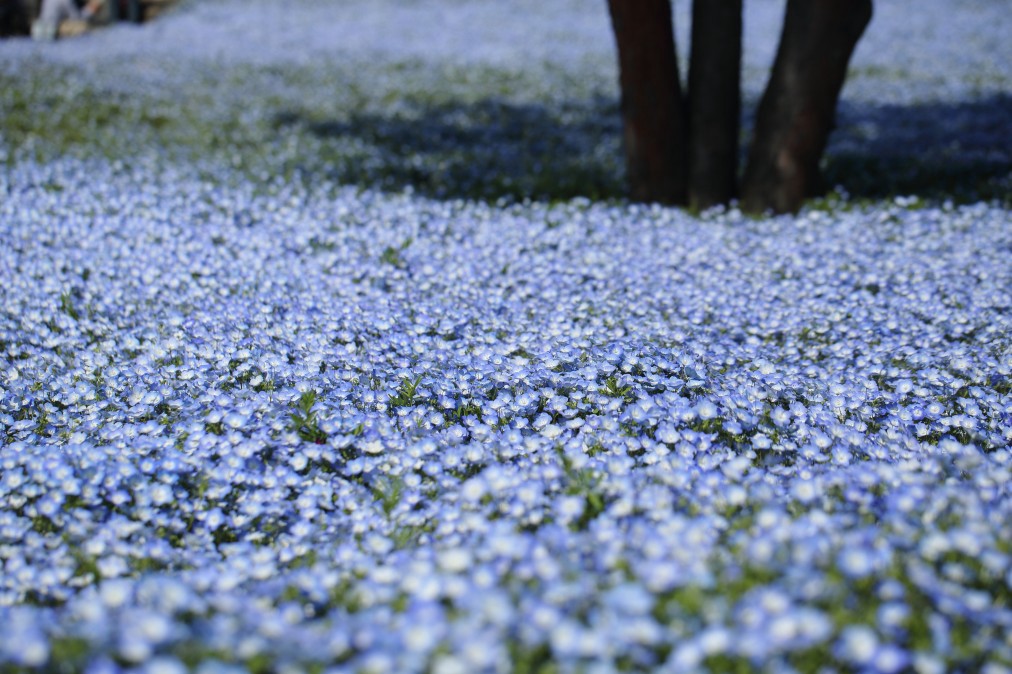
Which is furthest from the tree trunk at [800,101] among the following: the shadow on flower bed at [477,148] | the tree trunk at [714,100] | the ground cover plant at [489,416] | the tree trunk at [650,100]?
the shadow on flower bed at [477,148]

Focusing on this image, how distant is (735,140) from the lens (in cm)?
700

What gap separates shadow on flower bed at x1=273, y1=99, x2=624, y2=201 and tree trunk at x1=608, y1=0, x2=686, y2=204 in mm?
564

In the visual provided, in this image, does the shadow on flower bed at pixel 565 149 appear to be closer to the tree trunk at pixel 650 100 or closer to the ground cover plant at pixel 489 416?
the ground cover plant at pixel 489 416

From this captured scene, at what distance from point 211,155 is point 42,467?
20.6ft

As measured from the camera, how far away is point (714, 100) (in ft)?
22.2

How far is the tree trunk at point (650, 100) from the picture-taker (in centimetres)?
634

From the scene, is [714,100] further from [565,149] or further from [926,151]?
[926,151]

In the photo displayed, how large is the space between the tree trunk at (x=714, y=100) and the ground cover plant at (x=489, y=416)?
0.51 metres

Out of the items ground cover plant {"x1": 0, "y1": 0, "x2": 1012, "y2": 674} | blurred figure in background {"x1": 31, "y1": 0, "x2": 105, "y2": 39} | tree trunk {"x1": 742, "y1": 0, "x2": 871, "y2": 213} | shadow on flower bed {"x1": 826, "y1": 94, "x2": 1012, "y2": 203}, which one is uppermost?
blurred figure in background {"x1": 31, "y1": 0, "x2": 105, "y2": 39}

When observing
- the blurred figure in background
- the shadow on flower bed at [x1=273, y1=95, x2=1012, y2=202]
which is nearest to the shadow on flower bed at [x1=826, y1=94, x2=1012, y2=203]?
the shadow on flower bed at [x1=273, y1=95, x2=1012, y2=202]

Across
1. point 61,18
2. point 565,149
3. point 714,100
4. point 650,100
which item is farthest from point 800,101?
point 61,18

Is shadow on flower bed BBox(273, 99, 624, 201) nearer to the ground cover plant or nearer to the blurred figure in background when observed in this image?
the ground cover plant

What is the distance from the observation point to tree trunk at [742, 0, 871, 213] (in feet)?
20.4

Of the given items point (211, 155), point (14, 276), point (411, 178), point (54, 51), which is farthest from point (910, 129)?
point (54, 51)
